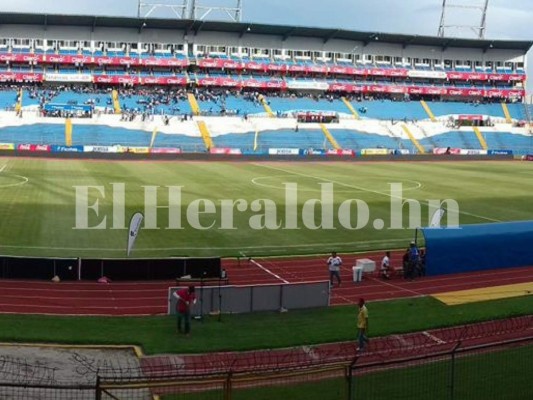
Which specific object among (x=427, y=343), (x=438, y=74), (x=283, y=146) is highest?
(x=438, y=74)

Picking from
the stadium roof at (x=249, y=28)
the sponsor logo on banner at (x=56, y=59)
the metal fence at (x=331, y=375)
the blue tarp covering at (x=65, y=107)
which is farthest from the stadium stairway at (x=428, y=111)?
the metal fence at (x=331, y=375)

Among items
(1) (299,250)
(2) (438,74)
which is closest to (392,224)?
(1) (299,250)

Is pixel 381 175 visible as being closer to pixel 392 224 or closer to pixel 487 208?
pixel 487 208

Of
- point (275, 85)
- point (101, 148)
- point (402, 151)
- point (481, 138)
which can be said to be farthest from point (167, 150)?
point (481, 138)

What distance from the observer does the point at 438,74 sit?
10381 cm

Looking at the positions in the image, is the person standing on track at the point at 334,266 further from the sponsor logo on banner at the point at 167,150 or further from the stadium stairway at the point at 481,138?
the stadium stairway at the point at 481,138

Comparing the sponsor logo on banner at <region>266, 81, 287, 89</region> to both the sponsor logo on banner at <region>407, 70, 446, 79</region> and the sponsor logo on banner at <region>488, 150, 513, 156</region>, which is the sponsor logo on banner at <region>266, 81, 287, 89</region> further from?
the sponsor logo on banner at <region>488, 150, 513, 156</region>

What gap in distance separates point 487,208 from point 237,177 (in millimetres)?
19794

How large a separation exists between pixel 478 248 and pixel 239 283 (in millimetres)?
9189

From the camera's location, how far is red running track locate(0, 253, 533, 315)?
59.7ft

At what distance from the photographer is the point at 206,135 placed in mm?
77625

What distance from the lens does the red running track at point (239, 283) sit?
717 inches

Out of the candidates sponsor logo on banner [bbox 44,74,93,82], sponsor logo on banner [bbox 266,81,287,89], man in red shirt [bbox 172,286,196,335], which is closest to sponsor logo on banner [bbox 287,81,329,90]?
sponsor logo on banner [bbox 266,81,287,89]

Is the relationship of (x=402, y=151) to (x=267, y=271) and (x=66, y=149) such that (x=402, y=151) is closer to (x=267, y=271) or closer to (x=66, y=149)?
(x=66, y=149)
